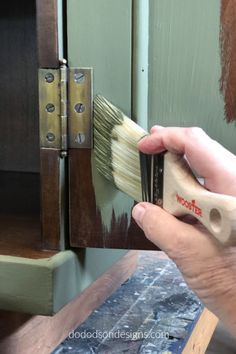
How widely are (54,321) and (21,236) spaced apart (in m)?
0.14

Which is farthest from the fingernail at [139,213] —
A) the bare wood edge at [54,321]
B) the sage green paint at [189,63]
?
the bare wood edge at [54,321]

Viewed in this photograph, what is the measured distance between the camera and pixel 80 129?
1.39 ft

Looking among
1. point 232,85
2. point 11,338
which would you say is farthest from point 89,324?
point 232,85

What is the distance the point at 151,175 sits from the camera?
0.38 metres

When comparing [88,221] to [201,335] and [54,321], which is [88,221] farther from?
[201,335]

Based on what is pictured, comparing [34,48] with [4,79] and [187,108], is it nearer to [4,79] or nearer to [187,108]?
[4,79]

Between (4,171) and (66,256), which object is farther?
(4,171)

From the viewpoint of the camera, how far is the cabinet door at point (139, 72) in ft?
1.37

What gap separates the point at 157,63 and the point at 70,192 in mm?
138

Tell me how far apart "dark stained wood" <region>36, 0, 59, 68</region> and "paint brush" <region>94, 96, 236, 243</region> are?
0.05 metres

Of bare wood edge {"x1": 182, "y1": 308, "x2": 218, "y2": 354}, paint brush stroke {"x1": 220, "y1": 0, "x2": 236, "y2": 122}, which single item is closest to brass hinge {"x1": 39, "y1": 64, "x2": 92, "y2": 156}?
paint brush stroke {"x1": 220, "y1": 0, "x2": 236, "y2": 122}

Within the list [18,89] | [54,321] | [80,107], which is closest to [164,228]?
[80,107]

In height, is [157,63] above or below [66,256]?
above

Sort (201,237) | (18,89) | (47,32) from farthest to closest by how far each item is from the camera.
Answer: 1. (18,89)
2. (47,32)
3. (201,237)
